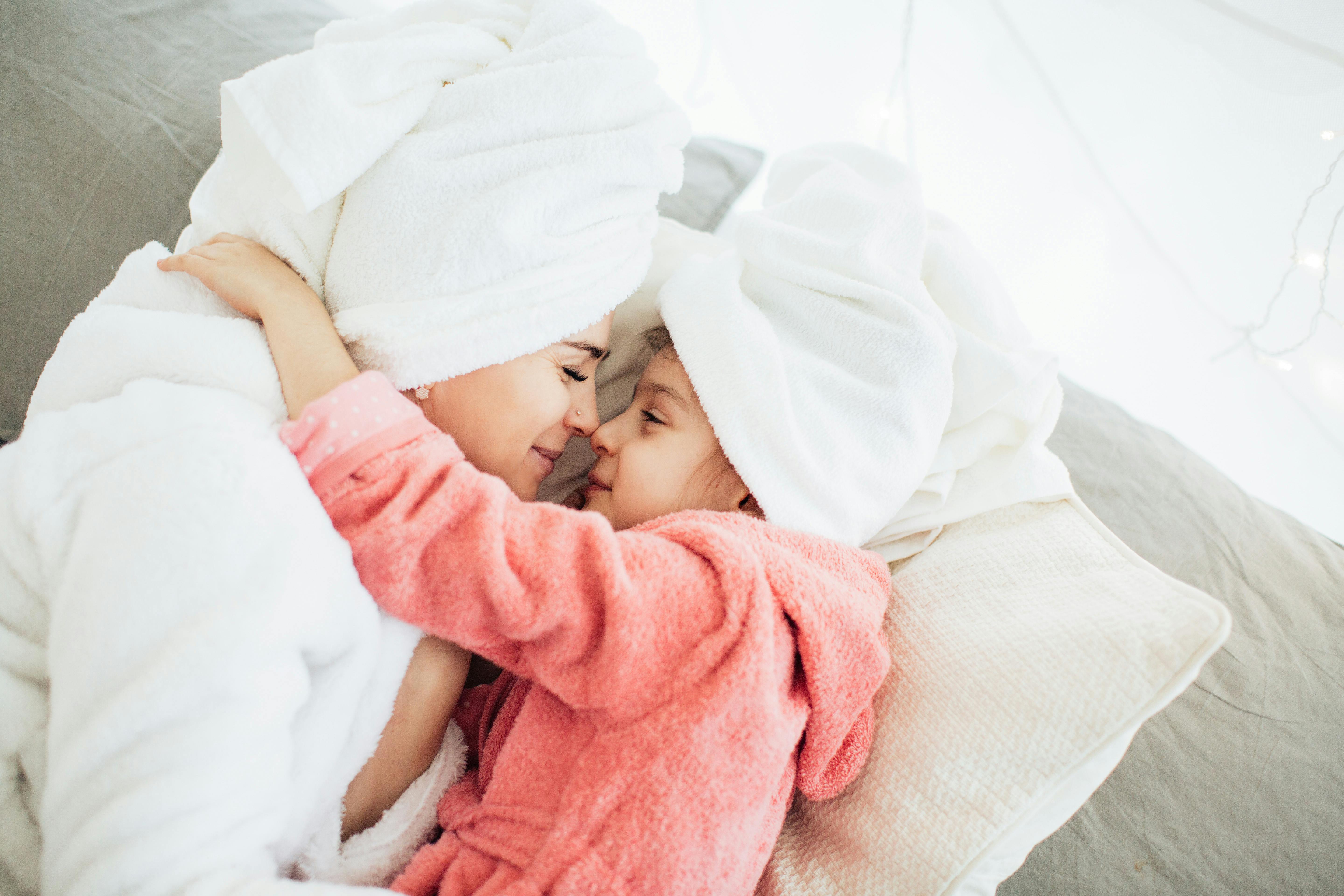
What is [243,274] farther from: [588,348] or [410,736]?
[410,736]

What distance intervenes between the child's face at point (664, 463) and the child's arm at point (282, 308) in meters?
0.37

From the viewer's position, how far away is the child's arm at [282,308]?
0.78 meters

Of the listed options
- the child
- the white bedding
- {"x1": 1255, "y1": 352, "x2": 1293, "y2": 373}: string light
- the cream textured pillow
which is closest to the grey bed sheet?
the cream textured pillow

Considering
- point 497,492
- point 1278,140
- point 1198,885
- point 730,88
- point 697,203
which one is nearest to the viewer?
point 497,492

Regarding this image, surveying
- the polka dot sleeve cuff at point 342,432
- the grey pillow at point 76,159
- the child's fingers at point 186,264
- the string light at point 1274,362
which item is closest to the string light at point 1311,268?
the string light at point 1274,362

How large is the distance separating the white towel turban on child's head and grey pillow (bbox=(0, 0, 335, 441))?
0.46 m

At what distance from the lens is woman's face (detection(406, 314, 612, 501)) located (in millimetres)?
899

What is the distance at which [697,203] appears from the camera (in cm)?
141

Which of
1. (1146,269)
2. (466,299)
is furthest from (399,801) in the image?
(1146,269)

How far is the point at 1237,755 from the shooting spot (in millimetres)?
909

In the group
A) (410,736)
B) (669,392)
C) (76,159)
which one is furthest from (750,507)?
(76,159)

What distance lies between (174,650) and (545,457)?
1.74ft

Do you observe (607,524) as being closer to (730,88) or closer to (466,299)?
(466,299)

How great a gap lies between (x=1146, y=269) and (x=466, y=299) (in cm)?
139
